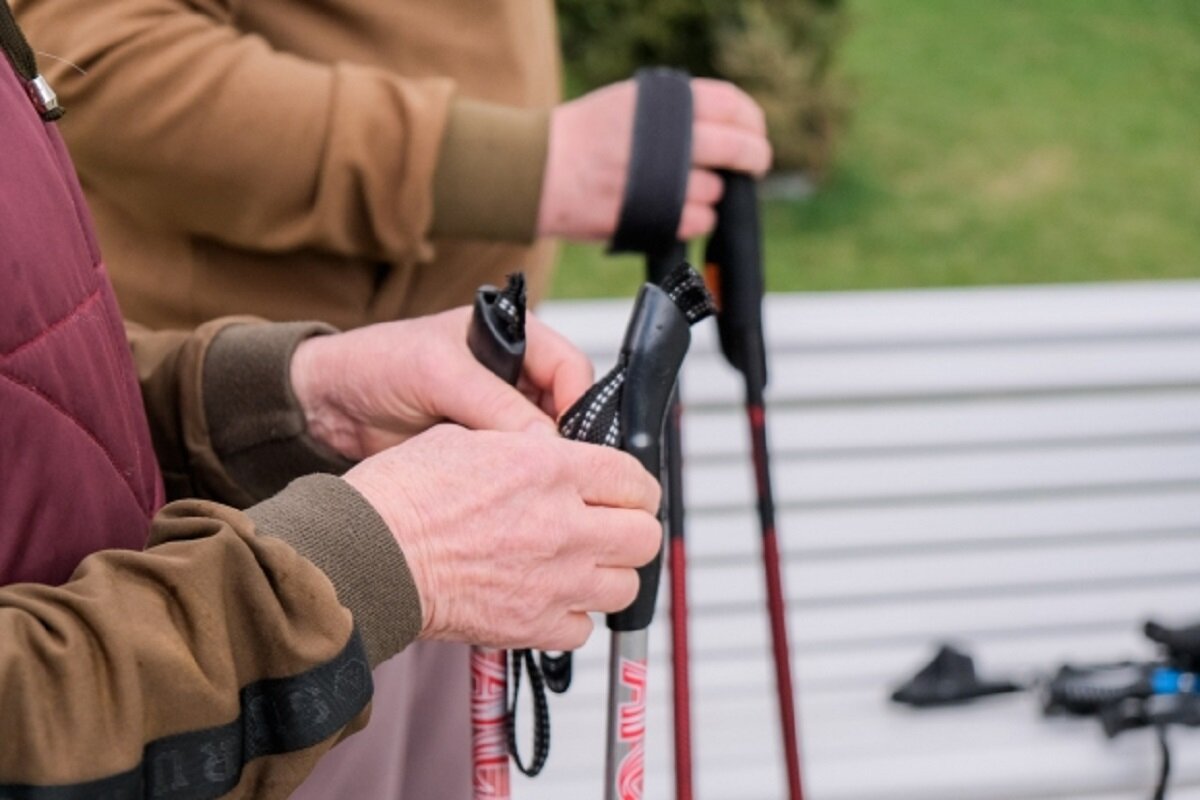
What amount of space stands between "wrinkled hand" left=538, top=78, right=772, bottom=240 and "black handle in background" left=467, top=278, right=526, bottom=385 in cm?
44

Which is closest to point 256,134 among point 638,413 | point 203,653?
point 638,413

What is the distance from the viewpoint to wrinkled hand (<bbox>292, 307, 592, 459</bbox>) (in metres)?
1.17

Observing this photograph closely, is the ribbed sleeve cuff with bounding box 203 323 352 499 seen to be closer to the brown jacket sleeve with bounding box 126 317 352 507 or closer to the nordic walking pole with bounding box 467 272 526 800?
the brown jacket sleeve with bounding box 126 317 352 507

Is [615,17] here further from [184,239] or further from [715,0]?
[184,239]

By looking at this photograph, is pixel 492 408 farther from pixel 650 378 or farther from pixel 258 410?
pixel 258 410

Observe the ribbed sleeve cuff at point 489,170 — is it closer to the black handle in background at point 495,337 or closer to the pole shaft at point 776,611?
the pole shaft at point 776,611

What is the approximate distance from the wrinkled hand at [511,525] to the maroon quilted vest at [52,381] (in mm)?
162

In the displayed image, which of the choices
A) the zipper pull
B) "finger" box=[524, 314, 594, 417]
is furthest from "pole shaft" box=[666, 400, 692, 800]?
the zipper pull

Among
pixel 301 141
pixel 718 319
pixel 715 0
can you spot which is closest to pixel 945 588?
pixel 718 319

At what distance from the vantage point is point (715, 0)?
20.5ft

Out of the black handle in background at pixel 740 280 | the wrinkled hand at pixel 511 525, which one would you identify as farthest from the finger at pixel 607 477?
the black handle in background at pixel 740 280

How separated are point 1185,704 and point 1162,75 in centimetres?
688

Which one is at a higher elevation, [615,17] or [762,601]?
[615,17]

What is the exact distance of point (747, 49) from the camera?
6.04 metres
